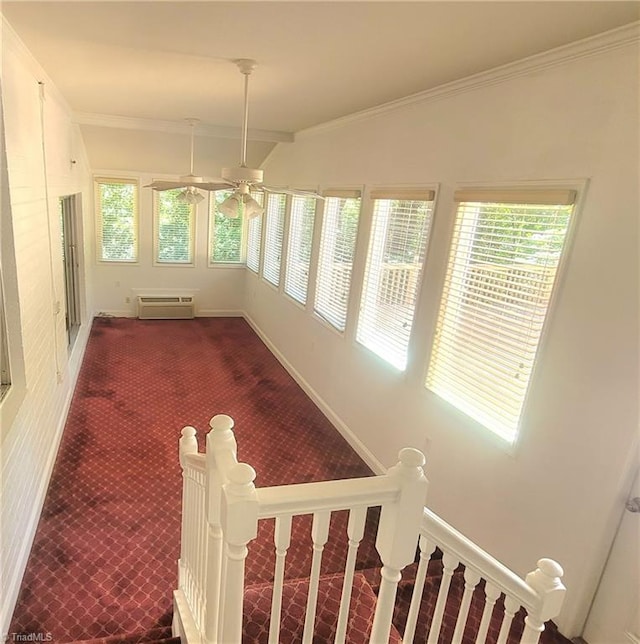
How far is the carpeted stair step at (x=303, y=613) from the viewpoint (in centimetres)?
200

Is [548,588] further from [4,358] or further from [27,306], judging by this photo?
[27,306]

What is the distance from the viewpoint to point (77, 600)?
8.24ft

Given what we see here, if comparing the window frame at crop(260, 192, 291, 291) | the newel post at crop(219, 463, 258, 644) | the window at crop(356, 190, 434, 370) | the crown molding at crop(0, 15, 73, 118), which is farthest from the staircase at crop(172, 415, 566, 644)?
the window frame at crop(260, 192, 291, 291)

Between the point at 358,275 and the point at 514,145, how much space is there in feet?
6.33

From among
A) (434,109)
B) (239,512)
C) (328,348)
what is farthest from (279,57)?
(328,348)

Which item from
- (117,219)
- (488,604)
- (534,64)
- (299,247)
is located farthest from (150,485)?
(117,219)

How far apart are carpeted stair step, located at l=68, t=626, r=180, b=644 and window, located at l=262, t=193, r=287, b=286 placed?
4.77 metres

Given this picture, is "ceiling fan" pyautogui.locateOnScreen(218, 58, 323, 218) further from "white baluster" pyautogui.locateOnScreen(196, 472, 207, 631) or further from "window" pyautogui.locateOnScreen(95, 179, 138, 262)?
"window" pyautogui.locateOnScreen(95, 179, 138, 262)

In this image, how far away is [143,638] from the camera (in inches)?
88.0

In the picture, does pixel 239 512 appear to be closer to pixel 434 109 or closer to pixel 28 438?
pixel 28 438

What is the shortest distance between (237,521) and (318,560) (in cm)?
33

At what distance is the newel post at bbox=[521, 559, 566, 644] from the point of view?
1410 millimetres

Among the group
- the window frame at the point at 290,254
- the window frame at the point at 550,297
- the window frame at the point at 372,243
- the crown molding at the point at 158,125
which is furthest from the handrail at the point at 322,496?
the crown molding at the point at 158,125

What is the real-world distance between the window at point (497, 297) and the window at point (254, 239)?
496cm
